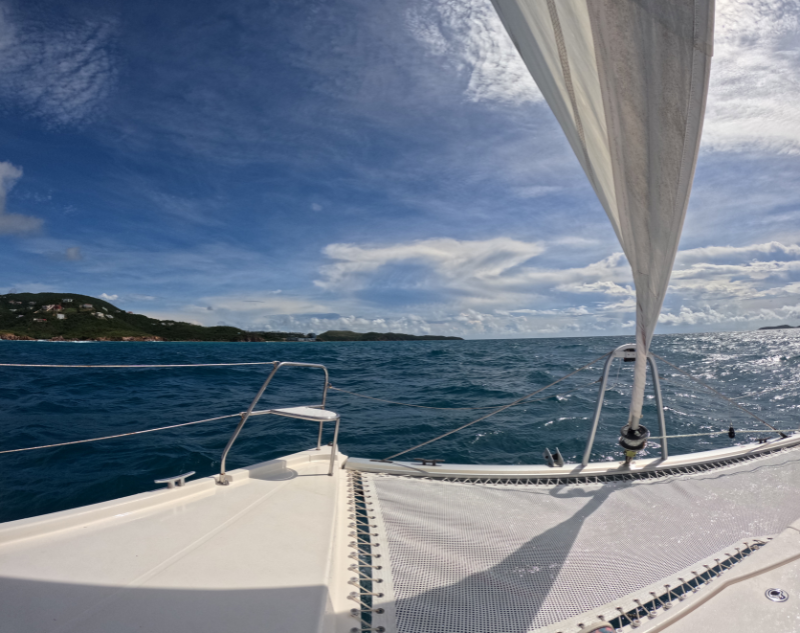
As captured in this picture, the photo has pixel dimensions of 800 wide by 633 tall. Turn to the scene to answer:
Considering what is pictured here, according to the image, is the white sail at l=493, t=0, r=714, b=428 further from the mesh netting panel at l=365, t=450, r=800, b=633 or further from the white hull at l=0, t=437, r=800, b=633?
the mesh netting panel at l=365, t=450, r=800, b=633

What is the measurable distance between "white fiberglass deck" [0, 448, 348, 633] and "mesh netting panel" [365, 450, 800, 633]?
48 centimetres

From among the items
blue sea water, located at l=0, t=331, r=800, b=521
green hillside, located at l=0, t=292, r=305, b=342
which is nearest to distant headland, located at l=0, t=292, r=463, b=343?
green hillside, located at l=0, t=292, r=305, b=342

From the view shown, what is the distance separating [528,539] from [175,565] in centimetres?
194

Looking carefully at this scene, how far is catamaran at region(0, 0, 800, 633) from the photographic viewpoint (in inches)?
58.9

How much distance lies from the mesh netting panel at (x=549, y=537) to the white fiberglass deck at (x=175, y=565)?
478mm

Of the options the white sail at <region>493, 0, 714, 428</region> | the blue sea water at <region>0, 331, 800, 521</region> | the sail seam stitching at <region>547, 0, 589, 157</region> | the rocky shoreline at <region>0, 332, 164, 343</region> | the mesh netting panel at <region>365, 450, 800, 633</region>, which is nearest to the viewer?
the white sail at <region>493, 0, 714, 428</region>

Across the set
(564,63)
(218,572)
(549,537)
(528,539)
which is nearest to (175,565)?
(218,572)

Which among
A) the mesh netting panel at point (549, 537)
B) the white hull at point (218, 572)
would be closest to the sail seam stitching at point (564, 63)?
the white hull at point (218, 572)

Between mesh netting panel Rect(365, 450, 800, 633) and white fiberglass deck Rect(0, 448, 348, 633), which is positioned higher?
white fiberglass deck Rect(0, 448, 348, 633)

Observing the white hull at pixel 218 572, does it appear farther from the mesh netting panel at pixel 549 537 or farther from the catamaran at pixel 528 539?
the mesh netting panel at pixel 549 537

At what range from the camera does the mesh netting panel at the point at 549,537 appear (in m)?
1.83

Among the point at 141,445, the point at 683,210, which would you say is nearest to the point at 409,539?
the point at 683,210

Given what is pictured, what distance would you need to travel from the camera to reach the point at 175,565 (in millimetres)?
1898

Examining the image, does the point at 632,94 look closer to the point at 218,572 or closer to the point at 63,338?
the point at 218,572
